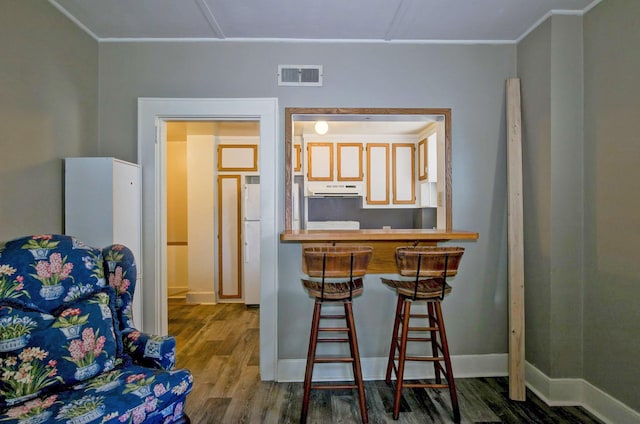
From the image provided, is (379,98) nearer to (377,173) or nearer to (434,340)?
(434,340)

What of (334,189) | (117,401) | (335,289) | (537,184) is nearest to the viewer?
(117,401)

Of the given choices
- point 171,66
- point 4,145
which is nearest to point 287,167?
point 171,66

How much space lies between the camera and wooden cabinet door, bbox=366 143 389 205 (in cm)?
480

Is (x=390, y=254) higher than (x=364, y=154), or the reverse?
(x=364, y=154)

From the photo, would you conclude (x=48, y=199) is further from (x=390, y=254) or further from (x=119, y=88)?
(x=390, y=254)

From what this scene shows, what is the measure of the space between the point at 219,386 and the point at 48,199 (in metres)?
1.69

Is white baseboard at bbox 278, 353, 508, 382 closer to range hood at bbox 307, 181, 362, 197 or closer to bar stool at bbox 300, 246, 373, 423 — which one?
bar stool at bbox 300, 246, 373, 423

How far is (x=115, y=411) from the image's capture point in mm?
1307

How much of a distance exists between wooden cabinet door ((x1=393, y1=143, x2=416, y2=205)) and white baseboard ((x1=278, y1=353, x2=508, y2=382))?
101 inches

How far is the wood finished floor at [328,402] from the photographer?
2074 millimetres

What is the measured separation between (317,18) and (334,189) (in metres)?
2.61

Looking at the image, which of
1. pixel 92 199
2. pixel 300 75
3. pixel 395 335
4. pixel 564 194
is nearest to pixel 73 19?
pixel 92 199

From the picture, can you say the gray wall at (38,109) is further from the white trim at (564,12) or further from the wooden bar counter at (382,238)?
the white trim at (564,12)

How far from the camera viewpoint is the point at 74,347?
1498 mm
